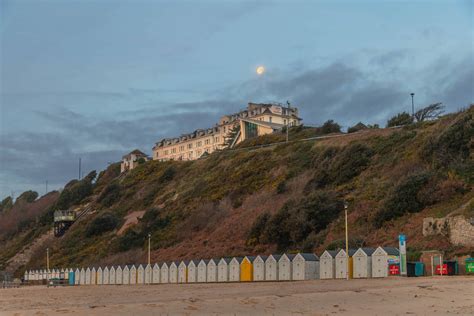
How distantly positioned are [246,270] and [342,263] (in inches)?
292

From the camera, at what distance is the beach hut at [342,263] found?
109 feet

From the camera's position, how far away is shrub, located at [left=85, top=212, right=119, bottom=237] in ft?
236

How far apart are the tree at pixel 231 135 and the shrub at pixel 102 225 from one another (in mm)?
34369

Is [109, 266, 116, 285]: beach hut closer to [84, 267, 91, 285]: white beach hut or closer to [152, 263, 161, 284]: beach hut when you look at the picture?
[84, 267, 91, 285]: white beach hut

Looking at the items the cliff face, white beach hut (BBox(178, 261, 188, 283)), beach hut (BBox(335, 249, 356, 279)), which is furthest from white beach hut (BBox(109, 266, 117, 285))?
beach hut (BBox(335, 249, 356, 279))

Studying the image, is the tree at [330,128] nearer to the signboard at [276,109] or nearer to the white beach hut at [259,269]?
the signboard at [276,109]

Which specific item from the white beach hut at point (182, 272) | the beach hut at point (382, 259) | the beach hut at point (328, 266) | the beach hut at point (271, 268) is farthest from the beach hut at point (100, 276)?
the beach hut at point (382, 259)

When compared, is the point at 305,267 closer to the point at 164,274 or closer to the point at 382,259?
the point at 382,259

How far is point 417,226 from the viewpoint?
123ft

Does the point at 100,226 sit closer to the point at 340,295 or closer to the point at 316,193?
the point at 316,193

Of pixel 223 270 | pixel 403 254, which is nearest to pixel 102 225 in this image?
pixel 223 270

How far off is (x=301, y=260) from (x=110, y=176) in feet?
270

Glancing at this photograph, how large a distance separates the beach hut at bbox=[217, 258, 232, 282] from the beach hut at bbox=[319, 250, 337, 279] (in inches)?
291

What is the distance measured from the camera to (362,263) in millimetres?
32594
